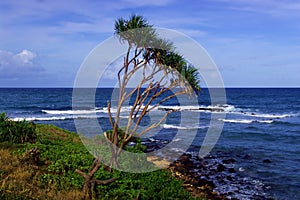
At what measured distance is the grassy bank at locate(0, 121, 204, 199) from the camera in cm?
812

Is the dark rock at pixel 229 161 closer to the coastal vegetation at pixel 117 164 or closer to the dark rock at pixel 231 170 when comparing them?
the dark rock at pixel 231 170

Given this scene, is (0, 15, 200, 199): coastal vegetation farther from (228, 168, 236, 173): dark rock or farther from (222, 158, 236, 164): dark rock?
(222, 158, 236, 164): dark rock

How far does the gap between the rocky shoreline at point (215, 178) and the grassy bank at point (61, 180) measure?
289 cm

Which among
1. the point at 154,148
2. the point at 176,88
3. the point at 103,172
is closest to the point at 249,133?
the point at 154,148

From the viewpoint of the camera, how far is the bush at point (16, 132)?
48.4ft

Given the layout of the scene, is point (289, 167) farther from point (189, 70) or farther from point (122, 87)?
point (122, 87)

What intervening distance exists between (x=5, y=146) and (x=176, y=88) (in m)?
7.49

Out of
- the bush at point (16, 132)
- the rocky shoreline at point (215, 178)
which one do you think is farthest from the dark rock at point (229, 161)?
the bush at point (16, 132)

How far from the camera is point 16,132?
15039 millimetres

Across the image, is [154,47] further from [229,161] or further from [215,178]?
[229,161]

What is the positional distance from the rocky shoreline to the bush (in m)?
6.84

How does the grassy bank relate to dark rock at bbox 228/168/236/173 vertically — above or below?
above

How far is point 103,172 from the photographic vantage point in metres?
10.6

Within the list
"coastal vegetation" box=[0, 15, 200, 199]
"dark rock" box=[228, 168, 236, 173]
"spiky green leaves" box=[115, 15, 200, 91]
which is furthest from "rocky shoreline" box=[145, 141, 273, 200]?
"spiky green leaves" box=[115, 15, 200, 91]
